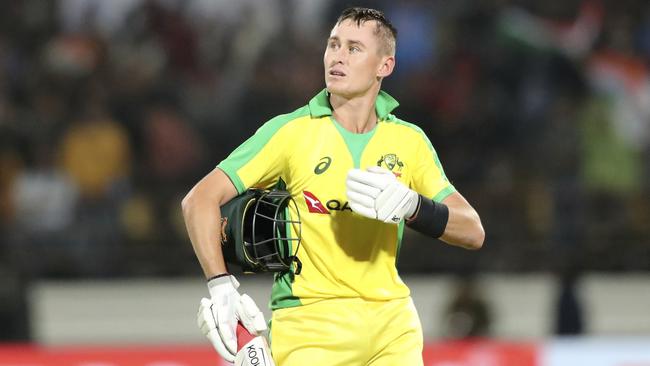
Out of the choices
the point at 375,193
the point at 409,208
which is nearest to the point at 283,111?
the point at 409,208

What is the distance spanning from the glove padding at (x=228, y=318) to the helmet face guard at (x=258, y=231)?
18 cm

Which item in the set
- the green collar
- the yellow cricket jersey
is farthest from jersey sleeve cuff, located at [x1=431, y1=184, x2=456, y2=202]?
the green collar

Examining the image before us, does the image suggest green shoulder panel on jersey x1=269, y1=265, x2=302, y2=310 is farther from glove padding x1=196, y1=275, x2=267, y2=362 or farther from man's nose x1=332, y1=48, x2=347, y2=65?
man's nose x1=332, y1=48, x2=347, y2=65

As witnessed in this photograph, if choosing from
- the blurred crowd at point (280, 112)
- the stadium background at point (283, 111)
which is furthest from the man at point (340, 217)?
the blurred crowd at point (280, 112)

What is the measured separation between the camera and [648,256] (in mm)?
9844

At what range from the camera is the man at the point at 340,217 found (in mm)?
4434

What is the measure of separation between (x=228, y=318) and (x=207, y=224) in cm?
33

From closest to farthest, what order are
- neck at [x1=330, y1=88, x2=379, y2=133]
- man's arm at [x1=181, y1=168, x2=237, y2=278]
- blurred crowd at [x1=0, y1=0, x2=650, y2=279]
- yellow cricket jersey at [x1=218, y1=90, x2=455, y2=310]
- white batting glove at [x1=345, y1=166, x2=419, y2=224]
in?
white batting glove at [x1=345, y1=166, x2=419, y2=224] < man's arm at [x1=181, y1=168, x2=237, y2=278] < yellow cricket jersey at [x1=218, y1=90, x2=455, y2=310] < neck at [x1=330, y1=88, x2=379, y2=133] < blurred crowd at [x1=0, y1=0, x2=650, y2=279]

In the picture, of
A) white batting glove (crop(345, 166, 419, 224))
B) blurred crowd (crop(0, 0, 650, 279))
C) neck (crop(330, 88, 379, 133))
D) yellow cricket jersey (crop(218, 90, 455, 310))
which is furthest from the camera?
blurred crowd (crop(0, 0, 650, 279))

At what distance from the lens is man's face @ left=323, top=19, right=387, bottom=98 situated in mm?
4516

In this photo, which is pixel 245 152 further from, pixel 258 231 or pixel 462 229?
pixel 462 229

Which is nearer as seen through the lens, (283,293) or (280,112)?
(283,293)

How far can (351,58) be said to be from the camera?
4.53 meters

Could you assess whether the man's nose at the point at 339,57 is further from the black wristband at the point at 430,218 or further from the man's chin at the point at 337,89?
the black wristband at the point at 430,218
